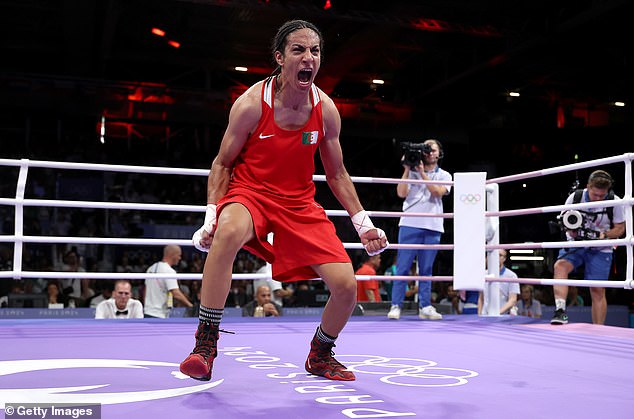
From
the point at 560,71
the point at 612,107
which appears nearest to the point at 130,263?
the point at 560,71

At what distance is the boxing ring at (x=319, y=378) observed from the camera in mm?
1588

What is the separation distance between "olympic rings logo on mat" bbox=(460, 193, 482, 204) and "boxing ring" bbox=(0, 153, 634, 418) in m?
0.68

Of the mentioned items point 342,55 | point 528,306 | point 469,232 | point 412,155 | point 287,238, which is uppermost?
point 342,55

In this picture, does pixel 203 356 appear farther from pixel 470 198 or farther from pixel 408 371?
pixel 470 198

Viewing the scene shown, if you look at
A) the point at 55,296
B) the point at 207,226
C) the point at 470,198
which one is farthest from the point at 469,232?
the point at 55,296

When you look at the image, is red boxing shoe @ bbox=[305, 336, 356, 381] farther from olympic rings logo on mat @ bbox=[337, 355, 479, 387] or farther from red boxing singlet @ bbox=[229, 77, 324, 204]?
red boxing singlet @ bbox=[229, 77, 324, 204]

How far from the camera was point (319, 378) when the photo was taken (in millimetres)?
1984

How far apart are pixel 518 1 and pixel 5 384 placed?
9.02 metres

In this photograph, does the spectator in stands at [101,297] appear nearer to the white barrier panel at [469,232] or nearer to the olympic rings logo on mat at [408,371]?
the white barrier panel at [469,232]

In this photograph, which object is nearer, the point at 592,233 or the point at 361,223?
the point at 361,223

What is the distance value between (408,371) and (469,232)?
2187 mm
